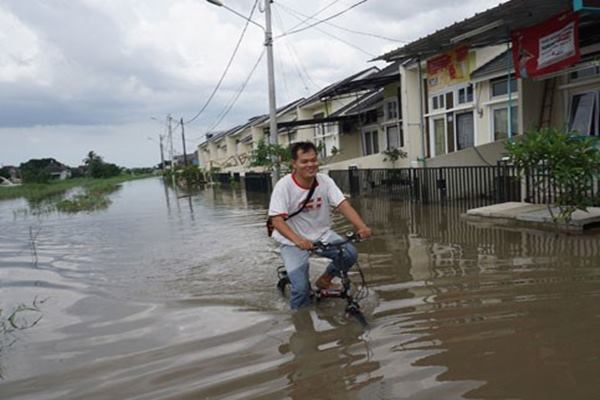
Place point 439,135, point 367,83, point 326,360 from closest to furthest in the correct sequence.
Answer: point 326,360, point 439,135, point 367,83

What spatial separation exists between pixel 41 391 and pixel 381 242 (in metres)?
6.49

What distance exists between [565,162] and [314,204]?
211 inches

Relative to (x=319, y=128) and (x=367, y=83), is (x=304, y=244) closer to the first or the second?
(x=367, y=83)

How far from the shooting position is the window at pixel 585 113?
477 inches

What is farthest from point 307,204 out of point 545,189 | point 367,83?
point 367,83

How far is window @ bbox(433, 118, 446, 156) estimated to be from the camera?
1895 centimetres

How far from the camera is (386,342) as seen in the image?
427 cm

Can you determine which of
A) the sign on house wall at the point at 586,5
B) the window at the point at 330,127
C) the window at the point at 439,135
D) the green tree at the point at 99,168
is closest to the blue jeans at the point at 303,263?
the sign on house wall at the point at 586,5

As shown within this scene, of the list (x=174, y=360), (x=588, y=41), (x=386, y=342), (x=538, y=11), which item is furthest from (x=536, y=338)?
(x=588, y=41)

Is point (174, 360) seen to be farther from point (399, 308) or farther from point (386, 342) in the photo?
point (399, 308)

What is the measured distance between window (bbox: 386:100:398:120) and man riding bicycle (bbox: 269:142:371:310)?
1883 centimetres

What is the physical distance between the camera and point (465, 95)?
17.3 meters

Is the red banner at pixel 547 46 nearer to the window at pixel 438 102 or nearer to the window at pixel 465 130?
the window at pixel 465 130

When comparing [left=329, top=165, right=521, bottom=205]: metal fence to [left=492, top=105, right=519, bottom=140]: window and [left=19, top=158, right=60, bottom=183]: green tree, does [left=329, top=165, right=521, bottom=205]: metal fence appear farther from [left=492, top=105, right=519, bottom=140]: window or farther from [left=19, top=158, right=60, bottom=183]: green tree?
[left=19, top=158, right=60, bottom=183]: green tree
